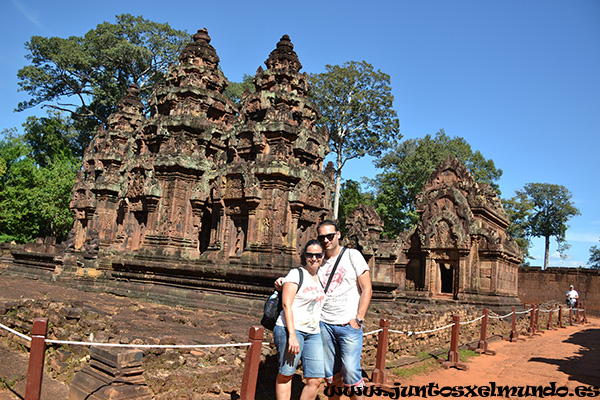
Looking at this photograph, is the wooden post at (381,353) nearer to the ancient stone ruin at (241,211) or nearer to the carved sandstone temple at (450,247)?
the ancient stone ruin at (241,211)

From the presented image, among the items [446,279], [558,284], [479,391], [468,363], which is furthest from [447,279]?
[479,391]

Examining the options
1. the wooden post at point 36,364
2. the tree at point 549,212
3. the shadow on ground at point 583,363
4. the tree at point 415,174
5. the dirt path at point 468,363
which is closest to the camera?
the wooden post at point 36,364

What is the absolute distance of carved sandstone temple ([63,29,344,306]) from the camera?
1145 centimetres

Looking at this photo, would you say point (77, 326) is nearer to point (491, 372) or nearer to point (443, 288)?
point (491, 372)

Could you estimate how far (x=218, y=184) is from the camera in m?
12.8

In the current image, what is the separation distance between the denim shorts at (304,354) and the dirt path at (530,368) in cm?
242

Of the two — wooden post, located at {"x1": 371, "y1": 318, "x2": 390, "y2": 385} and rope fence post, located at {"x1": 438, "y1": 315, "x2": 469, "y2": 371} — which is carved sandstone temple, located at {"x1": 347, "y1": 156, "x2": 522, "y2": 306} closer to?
rope fence post, located at {"x1": 438, "y1": 315, "x2": 469, "y2": 371}

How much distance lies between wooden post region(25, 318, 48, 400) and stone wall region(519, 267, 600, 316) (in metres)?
29.2

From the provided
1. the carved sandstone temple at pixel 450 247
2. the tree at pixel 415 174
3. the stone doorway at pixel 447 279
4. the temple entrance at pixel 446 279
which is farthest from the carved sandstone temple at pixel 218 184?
the tree at pixel 415 174

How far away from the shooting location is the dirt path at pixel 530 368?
7.26 m

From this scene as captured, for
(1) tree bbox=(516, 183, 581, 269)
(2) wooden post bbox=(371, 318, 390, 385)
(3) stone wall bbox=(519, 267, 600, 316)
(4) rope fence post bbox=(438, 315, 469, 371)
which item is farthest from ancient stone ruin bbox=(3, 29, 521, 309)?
(1) tree bbox=(516, 183, 581, 269)

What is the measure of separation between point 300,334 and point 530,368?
21.5 feet

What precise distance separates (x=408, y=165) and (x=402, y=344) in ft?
86.5

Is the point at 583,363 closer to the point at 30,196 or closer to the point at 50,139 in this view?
the point at 30,196
